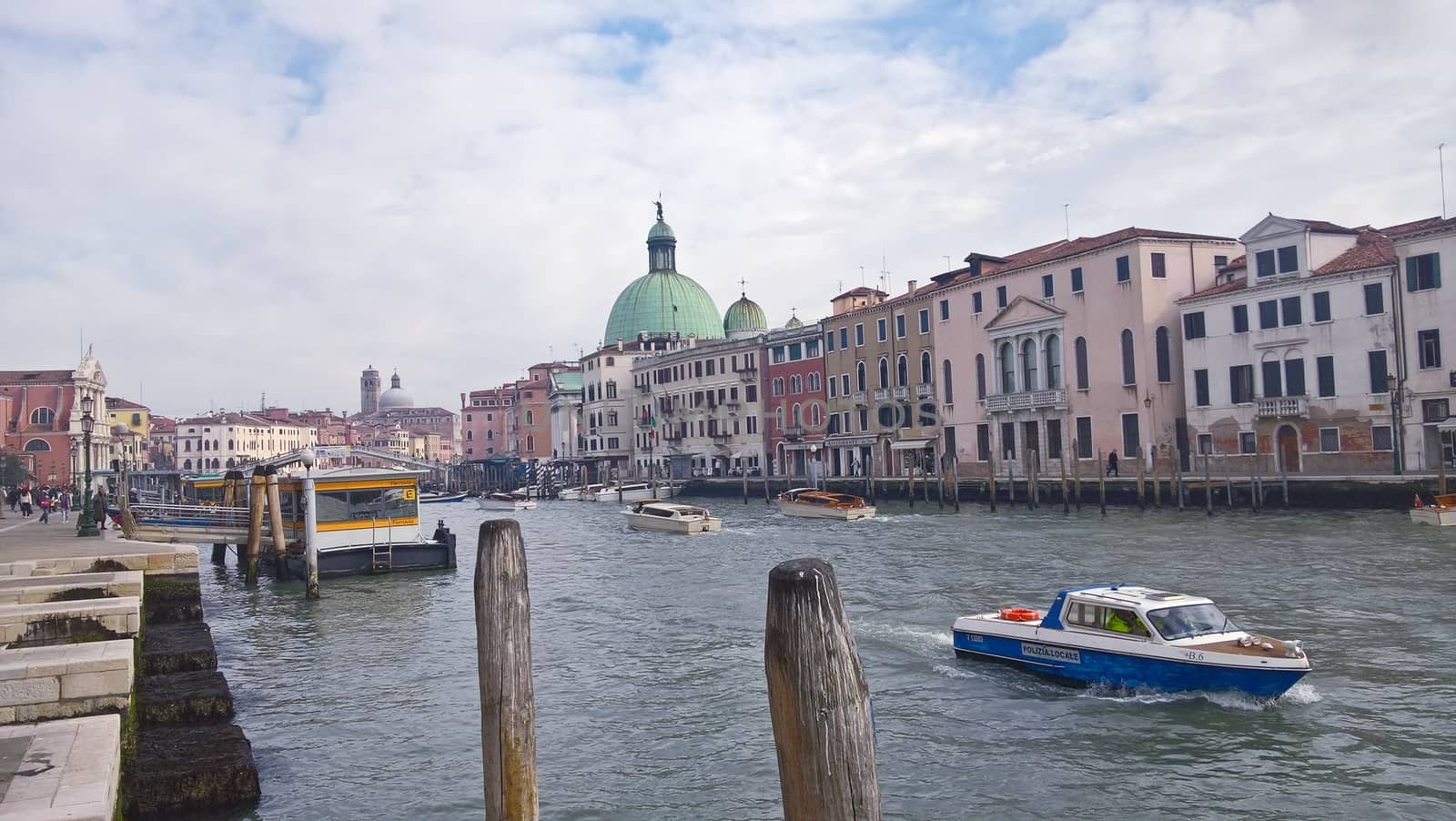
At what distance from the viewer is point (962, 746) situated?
980 centimetres

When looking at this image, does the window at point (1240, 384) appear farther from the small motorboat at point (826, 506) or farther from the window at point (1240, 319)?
the small motorboat at point (826, 506)

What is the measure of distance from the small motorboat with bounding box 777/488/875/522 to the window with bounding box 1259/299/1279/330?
1314 cm

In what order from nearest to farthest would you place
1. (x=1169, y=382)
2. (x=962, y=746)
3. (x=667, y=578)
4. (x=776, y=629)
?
(x=776, y=629) → (x=962, y=746) → (x=667, y=578) → (x=1169, y=382)

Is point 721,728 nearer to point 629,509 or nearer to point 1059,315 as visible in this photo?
point 629,509

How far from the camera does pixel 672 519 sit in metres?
35.4

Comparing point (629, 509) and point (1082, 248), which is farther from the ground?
point (1082, 248)

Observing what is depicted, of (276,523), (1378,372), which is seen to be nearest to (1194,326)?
(1378,372)

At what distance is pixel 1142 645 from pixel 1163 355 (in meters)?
28.1

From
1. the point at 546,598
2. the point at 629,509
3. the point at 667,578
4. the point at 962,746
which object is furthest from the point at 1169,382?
the point at 962,746

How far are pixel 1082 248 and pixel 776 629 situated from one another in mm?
38627

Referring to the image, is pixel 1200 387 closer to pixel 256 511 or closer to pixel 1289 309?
pixel 1289 309

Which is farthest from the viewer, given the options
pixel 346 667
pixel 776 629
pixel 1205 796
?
pixel 346 667

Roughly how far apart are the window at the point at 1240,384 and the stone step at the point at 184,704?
105ft

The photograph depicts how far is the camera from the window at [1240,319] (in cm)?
3380
